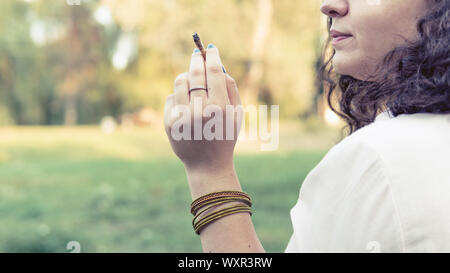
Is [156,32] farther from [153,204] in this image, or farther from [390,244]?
[390,244]

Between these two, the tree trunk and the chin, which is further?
the tree trunk

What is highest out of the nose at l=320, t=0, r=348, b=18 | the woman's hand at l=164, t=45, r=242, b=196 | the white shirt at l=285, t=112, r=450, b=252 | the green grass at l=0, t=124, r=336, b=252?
the green grass at l=0, t=124, r=336, b=252

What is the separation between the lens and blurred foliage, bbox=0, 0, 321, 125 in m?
8.70

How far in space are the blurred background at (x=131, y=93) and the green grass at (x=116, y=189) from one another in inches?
1.2

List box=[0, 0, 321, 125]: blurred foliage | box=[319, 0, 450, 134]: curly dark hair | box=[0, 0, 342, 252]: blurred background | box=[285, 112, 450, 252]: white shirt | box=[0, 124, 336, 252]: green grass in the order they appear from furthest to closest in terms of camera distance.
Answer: box=[0, 0, 321, 125]: blurred foliage → box=[0, 0, 342, 252]: blurred background → box=[0, 124, 336, 252]: green grass → box=[319, 0, 450, 134]: curly dark hair → box=[285, 112, 450, 252]: white shirt

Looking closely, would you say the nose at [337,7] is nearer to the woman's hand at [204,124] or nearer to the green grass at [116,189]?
the woman's hand at [204,124]

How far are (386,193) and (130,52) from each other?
29.6ft

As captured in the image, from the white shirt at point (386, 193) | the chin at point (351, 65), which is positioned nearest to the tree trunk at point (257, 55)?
the chin at point (351, 65)

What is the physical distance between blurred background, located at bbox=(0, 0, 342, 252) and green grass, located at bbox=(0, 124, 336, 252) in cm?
3

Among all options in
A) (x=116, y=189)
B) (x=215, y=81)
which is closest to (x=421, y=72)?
(x=215, y=81)

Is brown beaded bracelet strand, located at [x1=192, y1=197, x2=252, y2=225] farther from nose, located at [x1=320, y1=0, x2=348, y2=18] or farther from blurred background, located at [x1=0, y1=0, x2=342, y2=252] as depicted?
blurred background, located at [x1=0, y1=0, x2=342, y2=252]

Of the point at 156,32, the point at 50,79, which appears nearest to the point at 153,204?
the point at 156,32

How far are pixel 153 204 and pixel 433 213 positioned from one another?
5.14 meters

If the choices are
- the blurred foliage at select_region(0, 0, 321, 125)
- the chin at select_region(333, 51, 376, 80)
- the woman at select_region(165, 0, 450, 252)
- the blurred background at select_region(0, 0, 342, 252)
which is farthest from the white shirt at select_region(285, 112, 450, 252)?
the blurred foliage at select_region(0, 0, 321, 125)
